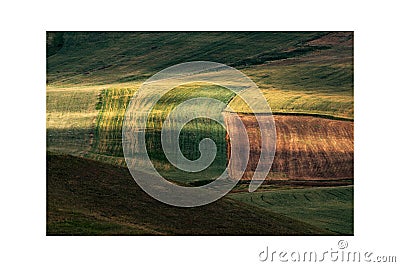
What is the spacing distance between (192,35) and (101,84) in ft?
2.07

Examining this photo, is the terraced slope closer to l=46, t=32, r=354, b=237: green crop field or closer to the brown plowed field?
Result: l=46, t=32, r=354, b=237: green crop field

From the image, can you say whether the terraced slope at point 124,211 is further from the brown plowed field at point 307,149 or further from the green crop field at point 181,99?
the brown plowed field at point 307,149

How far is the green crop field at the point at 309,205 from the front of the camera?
12.3ft

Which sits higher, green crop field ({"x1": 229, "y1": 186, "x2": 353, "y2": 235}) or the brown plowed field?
the brown plowed field

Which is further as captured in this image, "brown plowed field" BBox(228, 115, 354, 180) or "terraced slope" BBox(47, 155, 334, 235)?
"brown plowed field" BBox(228, 115, 354, 180)

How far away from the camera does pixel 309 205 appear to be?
3764 millimetres

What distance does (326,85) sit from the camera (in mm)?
3869

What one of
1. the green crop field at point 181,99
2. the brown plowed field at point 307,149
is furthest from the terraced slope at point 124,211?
the brown plowed field at point 307,149

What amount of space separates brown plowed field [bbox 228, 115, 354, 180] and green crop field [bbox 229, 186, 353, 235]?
0.10m

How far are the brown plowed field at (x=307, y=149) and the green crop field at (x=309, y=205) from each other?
95 millimetres

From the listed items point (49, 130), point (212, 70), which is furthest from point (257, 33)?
point (49, 130)

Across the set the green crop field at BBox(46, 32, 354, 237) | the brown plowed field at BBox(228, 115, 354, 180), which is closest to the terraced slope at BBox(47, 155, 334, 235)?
the green crop field at BBox(46, 32, 354, 237)

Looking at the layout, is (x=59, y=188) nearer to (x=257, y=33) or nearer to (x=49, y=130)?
(x=49, y=130)

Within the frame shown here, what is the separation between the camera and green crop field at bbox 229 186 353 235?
3752 mm
